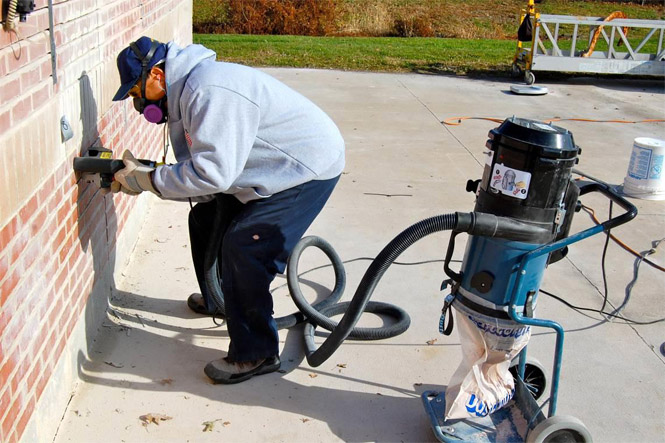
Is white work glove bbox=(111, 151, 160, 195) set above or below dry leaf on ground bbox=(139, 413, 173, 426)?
above

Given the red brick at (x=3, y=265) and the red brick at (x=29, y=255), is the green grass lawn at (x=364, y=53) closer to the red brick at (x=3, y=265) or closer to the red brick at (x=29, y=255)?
the red brick at (x=29, y=255)

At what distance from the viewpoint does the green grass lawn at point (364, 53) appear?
12.9m

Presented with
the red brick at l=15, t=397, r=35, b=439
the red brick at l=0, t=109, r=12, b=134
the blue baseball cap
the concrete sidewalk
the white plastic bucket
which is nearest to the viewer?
the red brick at l=0, t=109, r=12, b=134

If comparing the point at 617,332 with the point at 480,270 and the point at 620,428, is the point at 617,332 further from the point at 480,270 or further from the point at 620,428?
the point at 480,270

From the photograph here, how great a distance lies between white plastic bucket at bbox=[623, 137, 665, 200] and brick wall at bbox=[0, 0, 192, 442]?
4.51 meters

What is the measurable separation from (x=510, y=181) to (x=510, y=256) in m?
0.30

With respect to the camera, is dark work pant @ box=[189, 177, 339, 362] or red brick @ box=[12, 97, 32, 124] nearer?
red brick @ box=[12, 97, 32, 124]

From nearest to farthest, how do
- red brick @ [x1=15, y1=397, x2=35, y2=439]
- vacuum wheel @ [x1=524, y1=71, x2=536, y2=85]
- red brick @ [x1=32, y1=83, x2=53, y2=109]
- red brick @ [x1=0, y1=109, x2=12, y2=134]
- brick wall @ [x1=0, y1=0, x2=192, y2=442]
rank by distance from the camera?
red brick @ [x1=0, y1=109, x2=12, y2=134], brick wall @ [x1=0, y1=0, x2=192, y2=442], red brick @ [x1=15, y1=397, x2=35, y2=439], red brick @ [x1=32, y1=83, x2=53, y2=109], vacuum wheel @ [x1=524, y1=71, x2=536, y2=85]

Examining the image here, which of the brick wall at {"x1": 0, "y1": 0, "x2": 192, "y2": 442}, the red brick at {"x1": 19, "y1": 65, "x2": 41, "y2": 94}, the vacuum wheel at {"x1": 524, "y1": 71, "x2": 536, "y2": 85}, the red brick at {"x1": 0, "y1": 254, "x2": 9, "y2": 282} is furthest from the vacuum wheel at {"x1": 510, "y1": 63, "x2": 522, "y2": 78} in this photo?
the red brick at {"x1": 0, "y1": 254, "x2": 9, "y2": 282}

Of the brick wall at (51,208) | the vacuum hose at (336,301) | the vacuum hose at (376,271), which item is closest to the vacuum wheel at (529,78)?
the vacuum hose at (336,301)

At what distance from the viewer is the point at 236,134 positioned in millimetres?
2975

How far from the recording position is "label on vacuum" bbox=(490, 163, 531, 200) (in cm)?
276

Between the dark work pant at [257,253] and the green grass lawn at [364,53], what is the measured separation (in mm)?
9493

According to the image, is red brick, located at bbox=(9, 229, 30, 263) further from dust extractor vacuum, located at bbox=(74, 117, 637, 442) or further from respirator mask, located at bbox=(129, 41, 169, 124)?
dust extractor vacuum, located at bbox=(74, 117, 637, 442)
